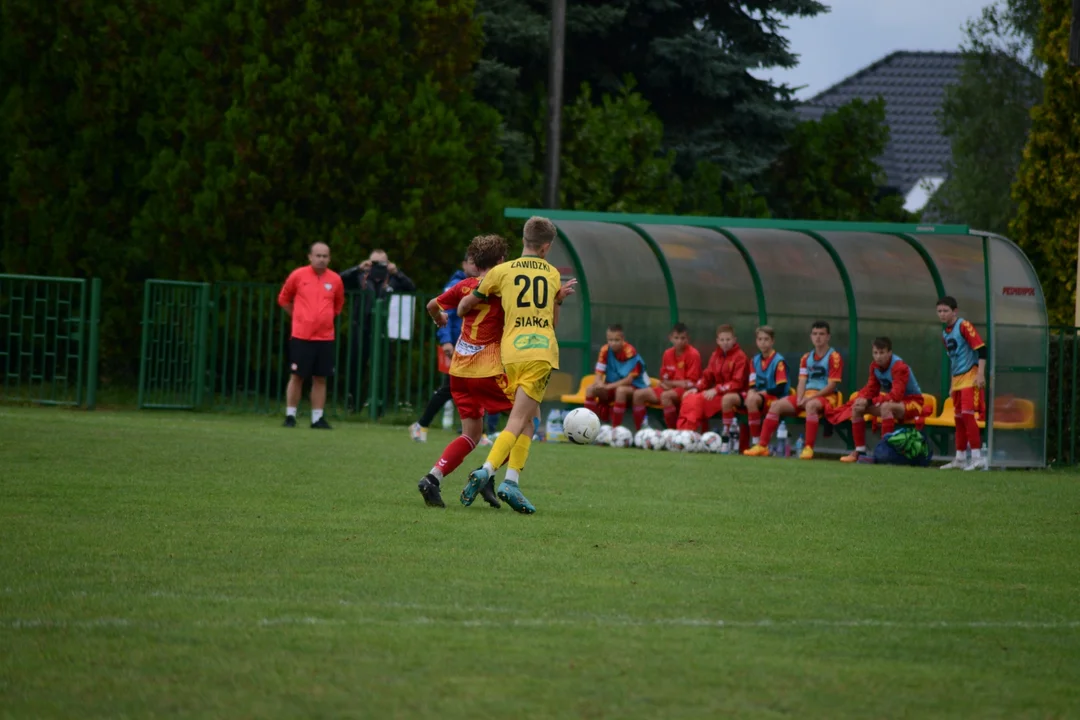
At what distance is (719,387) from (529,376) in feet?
31.1

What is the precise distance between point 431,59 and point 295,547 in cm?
1785

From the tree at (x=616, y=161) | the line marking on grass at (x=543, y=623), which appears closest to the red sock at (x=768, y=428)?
the tree at (x=616, y=161)

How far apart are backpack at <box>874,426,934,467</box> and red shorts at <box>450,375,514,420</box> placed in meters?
8.25

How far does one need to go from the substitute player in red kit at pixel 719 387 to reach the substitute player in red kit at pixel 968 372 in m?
2.83

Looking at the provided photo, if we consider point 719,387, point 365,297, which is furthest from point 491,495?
point 365,297

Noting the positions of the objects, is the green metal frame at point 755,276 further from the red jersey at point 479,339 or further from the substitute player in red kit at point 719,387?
the red jersey at point 479,339

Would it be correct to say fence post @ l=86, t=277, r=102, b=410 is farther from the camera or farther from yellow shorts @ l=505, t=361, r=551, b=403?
yellow shorts @ l=505, t=361, r=551, b=403

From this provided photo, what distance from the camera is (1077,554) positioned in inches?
355

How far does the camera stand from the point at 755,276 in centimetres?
2034

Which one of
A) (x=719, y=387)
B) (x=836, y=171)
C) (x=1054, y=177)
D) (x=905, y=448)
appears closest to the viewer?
(x=905, y=448)

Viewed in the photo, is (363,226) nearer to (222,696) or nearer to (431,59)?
(431,59)

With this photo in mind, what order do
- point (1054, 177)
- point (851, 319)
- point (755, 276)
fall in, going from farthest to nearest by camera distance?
point (1054, 177), point (755, 276), point (851, 319)

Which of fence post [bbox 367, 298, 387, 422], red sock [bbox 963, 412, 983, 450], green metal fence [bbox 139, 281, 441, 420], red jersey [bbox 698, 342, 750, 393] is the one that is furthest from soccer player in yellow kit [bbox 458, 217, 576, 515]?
fence post [bbox 367, 298, 387, 422]

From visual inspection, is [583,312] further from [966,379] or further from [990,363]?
[990,363]
